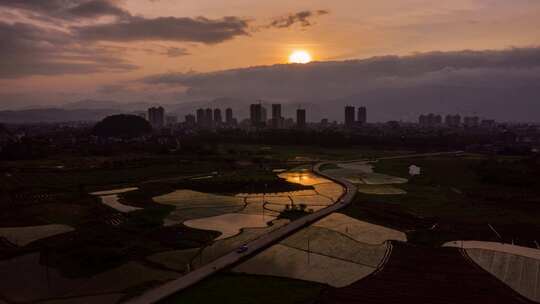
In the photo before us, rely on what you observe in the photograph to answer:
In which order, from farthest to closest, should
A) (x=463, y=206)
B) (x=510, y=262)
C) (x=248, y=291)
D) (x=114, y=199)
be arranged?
(x=114, y=199) → (x=463, y=206) → (x=510, y=262) → (x=248, y=291)

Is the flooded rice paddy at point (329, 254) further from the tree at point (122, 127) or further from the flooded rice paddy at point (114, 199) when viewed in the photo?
the tree at point (122, 127)

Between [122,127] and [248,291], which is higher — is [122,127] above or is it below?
above

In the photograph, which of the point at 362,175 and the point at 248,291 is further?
the point at 362,175

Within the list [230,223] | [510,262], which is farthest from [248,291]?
[510,262]

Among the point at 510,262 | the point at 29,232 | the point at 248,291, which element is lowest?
the point at 510,262

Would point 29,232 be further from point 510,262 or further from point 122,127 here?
point 122,127

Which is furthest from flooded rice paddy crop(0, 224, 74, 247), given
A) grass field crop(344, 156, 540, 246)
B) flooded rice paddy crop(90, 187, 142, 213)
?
grass field crop(344, 156, 540, 246)

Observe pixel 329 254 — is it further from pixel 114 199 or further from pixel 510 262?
pixel 114 199

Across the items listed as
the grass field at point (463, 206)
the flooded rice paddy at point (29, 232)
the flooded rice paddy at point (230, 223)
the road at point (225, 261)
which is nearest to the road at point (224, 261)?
the road at point (225, 261)

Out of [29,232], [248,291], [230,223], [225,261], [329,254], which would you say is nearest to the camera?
[248,291]

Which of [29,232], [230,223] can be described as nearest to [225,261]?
[230,223]
